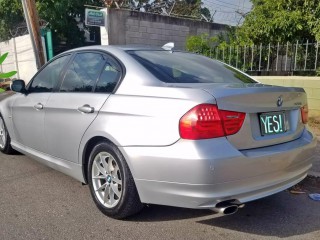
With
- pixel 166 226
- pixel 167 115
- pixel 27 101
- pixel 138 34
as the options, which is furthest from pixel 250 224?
pixel 138 34

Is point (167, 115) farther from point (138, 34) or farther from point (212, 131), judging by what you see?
point (138, 34)

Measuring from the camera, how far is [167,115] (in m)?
2.74

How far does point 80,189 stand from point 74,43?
14425 millimetres

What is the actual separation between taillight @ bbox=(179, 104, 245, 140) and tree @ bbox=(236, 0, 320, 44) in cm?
621

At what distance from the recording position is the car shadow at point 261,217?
3.12 m

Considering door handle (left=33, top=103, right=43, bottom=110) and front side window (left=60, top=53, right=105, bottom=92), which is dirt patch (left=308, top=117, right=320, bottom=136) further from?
door handle (left=33, top=103, right=43, bottom=110)

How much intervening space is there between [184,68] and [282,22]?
6.02 meters

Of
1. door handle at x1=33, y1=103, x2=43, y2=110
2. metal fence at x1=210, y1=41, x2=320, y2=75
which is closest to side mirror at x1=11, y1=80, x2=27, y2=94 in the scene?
door handle at x1=33, y1=103, x2=43, y2=110

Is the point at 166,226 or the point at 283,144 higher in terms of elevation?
the point at 283,144

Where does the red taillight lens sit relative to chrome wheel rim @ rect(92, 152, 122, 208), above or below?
above

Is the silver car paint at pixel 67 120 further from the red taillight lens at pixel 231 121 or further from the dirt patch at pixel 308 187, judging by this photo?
the dirt patch at pixel 308 187

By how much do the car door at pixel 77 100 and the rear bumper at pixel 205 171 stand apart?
69cm

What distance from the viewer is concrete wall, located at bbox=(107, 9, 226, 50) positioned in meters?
11.3

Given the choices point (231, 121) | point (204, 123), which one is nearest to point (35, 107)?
point (204, 123)
